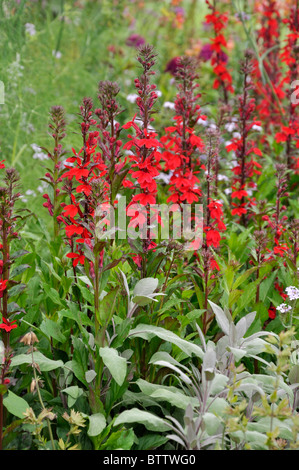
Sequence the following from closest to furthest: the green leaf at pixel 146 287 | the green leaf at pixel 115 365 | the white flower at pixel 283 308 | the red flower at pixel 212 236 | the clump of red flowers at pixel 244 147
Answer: the green leaf at pixel 115 365 < the green leaf at pixel 146 287 < the white flower at pixel 283 308 < the red flower at pixel 212 236 < the clump of red flowers at pixel 244 147

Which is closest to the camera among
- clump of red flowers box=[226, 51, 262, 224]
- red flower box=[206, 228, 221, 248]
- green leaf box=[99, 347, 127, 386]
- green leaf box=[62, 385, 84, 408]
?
green leaf box=[99, 347, 127, 386]

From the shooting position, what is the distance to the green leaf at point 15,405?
1.62 metres

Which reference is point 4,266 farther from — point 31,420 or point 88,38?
point 88,38

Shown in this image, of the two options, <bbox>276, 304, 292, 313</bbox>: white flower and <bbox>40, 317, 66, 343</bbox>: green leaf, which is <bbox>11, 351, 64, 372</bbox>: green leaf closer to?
<bbox>40, 317, 66, 343</bbox>: green leaf

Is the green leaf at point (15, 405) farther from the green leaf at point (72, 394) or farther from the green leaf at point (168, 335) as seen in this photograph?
the green leaf at point (168, 335)

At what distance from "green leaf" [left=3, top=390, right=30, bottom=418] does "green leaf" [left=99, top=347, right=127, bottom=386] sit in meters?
0.29

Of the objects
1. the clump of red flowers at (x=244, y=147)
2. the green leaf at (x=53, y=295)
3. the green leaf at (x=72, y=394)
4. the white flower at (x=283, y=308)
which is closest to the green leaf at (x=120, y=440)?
the green leaf at (x=72, y=394)

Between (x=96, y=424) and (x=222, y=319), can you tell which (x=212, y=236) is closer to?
(x=222, y=319)

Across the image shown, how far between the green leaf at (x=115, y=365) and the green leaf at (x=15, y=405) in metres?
0.29

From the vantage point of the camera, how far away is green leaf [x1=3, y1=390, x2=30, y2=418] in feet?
5.32

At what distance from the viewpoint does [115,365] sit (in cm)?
157

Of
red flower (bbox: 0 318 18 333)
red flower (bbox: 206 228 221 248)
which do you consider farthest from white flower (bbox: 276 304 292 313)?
red flower (bbox: 0 318 18 333)
